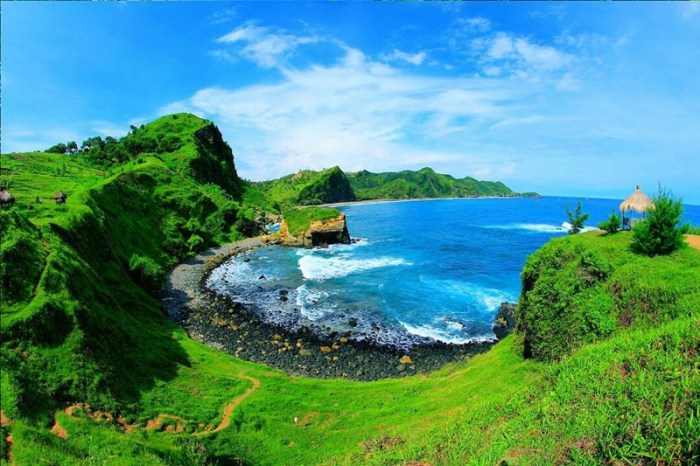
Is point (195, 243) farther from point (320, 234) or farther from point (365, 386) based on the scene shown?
point (365, 386)

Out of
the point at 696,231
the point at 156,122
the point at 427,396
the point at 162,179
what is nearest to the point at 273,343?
the point at 427,396

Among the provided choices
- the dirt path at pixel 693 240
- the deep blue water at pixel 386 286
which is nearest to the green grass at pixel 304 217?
the deep blue water at pixel 386 286

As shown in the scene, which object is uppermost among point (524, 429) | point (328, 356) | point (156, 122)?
point (156, 122)

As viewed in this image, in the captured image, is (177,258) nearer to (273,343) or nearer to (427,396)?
(273,343)

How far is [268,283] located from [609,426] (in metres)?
49.1

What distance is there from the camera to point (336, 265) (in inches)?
2522

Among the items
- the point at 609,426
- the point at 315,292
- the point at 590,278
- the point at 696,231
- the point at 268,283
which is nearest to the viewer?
the point at 609,426

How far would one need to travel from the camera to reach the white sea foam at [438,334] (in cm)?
3472

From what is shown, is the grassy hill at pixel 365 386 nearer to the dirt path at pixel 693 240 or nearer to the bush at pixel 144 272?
the dirt path at pixel 693 240

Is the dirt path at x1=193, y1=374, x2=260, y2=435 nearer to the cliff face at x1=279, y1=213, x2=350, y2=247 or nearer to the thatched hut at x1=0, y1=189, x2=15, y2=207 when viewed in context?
the thatched hut at x1=0, y1=189, x2=15, y2=207

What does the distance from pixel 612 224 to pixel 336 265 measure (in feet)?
157

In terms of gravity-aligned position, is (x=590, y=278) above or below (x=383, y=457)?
above

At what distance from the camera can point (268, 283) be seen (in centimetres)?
5284

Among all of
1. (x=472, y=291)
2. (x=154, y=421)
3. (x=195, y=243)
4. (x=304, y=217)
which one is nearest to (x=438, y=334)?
(x=472, y=291)
